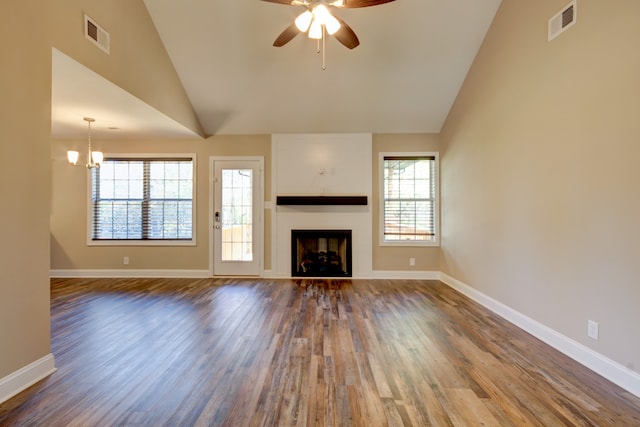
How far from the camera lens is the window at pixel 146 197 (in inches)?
215

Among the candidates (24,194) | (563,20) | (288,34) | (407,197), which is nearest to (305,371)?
(24,194)

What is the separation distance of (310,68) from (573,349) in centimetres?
443

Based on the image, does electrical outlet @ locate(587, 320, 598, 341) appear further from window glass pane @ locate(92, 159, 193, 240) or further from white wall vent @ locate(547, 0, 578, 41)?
window glass pane @ locate(92, 159, 193, 240)

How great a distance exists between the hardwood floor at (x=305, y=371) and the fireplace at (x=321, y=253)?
61.1 inches

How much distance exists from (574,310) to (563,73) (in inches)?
81.0

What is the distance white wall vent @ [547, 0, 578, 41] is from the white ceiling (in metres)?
1.19

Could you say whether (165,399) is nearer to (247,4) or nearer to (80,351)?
(80,351)

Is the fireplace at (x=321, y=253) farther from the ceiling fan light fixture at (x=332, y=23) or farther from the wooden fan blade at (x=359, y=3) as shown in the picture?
the wooden fan blade at (x=359, y=3)

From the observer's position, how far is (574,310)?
2506 millimetres

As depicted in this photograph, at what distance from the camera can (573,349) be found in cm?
249

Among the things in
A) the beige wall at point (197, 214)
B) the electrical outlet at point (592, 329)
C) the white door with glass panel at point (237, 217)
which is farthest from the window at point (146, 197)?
the electrical outlet at point (592, 329)

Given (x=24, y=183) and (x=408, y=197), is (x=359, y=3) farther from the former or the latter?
(x=408, y=197)

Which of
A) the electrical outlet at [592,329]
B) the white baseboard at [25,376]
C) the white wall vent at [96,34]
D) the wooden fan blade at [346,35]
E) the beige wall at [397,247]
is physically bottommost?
the white baseboard at [25,376]

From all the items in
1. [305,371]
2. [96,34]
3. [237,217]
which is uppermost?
[96,34]
